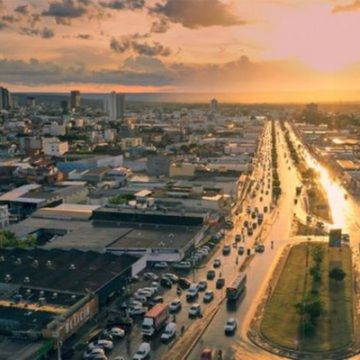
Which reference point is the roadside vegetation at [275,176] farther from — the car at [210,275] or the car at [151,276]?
the car at [151,276]

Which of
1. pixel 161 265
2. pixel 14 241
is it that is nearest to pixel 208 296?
pixel 161 265

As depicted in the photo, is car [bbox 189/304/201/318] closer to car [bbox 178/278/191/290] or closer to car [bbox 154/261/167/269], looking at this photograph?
car [bbox 178/278/191/290]

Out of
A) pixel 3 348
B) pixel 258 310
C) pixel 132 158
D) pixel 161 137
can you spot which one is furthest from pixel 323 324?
pixel 161 137

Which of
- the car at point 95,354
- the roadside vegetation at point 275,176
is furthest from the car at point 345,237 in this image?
the car at point 95,354

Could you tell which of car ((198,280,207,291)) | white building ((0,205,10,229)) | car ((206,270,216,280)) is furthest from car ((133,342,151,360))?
white building ((0,205,10,229))

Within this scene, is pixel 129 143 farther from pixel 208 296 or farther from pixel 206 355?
pixel 206 355
